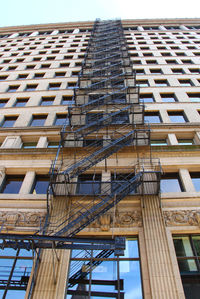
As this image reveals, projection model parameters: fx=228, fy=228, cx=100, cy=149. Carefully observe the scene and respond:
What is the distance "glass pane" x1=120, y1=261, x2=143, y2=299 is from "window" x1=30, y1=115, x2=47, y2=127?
551 inches

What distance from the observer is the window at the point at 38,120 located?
2049 cm

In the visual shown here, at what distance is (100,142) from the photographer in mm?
16719

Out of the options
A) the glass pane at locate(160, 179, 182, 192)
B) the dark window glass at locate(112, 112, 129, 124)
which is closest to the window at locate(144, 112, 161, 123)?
the dark window glass at locate(112, 112, 129, 124)

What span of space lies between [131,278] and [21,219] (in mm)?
6284

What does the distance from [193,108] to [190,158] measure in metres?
7.74

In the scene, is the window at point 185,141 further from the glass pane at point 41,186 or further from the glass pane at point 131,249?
the glass pane at point 41,186

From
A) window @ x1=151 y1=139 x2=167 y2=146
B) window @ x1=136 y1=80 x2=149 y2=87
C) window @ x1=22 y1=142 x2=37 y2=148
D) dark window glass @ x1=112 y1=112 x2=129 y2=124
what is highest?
window @ x1=136 y1=80 x2=149 y2=87

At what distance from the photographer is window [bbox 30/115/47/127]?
20.5 metres

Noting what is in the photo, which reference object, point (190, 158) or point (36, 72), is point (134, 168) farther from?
point (36, 72)

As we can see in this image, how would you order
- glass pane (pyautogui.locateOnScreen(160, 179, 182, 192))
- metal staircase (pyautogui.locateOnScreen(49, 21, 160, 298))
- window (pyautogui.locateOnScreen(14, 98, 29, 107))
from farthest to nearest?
window (pyautogui.locateOnScreen(14, 98, 29, 107)), glass pane (pyautogui.locateOnScreen(160, 179, 182, 192)), metal staircase (pyautogui.locateOnScreen(49, 21, 160, 298))

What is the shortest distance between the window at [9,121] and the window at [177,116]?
14.4m

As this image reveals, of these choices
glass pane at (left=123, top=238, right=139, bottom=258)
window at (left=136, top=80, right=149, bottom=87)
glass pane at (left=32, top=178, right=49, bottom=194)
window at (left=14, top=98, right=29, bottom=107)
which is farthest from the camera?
window at (left=136, top=80, right=149, bottom=87)

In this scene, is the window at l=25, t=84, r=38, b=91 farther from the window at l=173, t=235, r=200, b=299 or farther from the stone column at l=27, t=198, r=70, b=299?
the window at l=173, t=235, r=200, b=299

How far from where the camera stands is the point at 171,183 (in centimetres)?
1417
